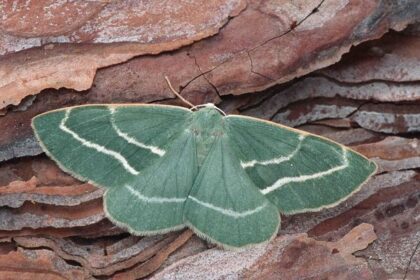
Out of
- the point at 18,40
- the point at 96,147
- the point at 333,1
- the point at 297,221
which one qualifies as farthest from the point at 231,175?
the point at 18,40

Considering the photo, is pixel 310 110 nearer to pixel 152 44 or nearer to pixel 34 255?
pixel 152 44

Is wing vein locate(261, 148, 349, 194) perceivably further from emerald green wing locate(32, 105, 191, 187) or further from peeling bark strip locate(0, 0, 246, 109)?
peeling bark strip locate(0, 0, 246, 109)

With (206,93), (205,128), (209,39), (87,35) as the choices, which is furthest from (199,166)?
(87,35)

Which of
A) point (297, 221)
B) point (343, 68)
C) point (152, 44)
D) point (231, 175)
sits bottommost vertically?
point (297, 221)

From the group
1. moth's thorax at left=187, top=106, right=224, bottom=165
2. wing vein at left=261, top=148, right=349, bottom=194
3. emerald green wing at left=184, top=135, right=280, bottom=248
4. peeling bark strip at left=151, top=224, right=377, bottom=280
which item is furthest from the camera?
moth's thorax at left=187, top=106, right=224, bottom=165

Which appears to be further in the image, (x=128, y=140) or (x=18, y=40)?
(x=128, y=140)

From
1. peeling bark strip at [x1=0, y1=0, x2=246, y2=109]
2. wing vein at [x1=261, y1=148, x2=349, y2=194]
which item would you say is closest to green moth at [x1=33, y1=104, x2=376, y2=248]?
wing vein at [x1=261, y1=148, x2=349, y2=194]

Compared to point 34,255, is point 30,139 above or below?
above
